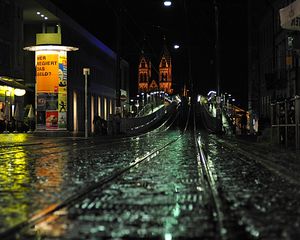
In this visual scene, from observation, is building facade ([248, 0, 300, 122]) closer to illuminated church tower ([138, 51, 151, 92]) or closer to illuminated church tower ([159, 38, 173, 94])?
illuminated church tower ([138, 51, 151, 92])

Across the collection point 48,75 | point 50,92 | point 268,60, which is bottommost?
point 50,92

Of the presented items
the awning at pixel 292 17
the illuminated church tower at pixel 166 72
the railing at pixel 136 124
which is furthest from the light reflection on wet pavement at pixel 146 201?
the illuminated church tower at pixel 166 72

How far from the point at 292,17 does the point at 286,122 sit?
29.3 ft

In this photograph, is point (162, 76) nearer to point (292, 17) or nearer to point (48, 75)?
point (48, 75)

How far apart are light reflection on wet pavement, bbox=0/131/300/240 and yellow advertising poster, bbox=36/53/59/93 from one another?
2161 centimetres

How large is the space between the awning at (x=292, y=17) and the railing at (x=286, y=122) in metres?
5.79

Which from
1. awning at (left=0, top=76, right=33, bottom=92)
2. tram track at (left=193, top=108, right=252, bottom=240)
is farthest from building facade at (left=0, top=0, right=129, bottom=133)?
tram track at (left=193, top=108, right=252, bottom=240)

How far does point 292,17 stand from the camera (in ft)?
45.0

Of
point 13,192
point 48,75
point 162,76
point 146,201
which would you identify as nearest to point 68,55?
point 48,75

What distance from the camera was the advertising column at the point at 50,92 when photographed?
35.4 m

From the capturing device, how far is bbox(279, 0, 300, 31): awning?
526 inches

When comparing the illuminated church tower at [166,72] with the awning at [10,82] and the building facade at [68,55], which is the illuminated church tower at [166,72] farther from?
the awning at [10,82]

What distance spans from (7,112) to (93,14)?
32.7m

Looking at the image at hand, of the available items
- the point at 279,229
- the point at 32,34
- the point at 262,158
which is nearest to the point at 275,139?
the point at 262,158
